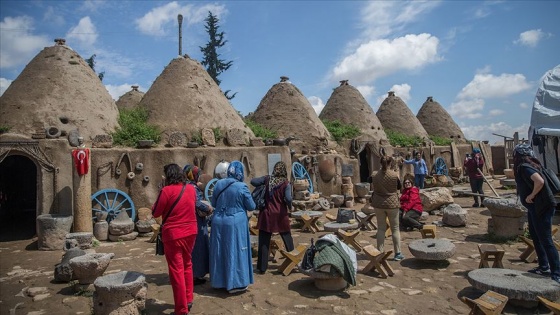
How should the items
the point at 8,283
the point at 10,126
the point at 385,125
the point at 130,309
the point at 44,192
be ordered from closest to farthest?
the point at 130,309, the point at 8,283, the point at 44,192, the point at 10,126, the point at 385,125

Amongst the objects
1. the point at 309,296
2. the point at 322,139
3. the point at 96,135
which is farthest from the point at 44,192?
the point at 322,139

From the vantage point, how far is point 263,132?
12.7 meters

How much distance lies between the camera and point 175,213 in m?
3.60

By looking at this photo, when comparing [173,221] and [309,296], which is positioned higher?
[173,221]

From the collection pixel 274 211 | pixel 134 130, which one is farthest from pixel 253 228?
pixel 134 130

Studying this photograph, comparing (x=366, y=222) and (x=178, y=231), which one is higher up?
(x=178, y=231)

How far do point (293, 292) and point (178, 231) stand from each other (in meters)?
1.67

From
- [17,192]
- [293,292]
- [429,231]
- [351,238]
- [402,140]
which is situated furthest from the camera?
[402,140]

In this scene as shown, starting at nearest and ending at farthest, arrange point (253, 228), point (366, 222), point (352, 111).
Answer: point (253, 228) → point (366, 222) → point (352, 111)

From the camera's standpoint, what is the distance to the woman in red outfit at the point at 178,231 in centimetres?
353

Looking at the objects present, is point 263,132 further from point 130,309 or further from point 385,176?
point 130,309

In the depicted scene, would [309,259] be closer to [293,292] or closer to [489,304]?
[293,292]

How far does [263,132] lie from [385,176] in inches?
311

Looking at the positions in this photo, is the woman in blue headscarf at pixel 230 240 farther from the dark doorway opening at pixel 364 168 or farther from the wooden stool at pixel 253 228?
the dark doorway opening at pixel 364 168
